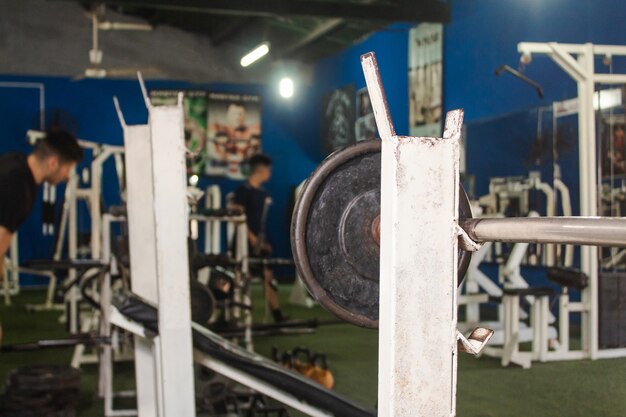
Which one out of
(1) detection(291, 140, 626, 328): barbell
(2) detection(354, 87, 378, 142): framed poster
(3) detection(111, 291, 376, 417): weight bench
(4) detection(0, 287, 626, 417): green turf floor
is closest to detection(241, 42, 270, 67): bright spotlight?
(2) detection(354, 87, 378, 142): framed poster

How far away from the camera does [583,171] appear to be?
16.6ft

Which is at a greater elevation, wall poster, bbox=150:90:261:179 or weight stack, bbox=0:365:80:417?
wall poster, bbox=150:90:261:179

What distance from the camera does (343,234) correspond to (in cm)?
149

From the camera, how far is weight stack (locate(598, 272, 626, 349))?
386 cm

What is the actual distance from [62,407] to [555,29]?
14.8 ft

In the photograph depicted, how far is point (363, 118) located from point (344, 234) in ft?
27.5

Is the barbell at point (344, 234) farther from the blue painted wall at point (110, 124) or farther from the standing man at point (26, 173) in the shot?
the blue painted wall at point (110, 124)

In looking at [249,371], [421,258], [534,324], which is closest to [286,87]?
[534,324]

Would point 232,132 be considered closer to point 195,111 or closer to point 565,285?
point 195,111

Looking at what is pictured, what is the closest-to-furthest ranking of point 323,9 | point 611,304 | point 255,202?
point 611,304 → point 255,202 → point 323,9

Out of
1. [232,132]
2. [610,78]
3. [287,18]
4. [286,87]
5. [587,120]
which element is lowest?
[587,120]

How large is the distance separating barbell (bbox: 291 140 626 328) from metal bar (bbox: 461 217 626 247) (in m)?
0.22

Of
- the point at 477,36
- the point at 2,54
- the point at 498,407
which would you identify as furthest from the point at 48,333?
the point at 2,54

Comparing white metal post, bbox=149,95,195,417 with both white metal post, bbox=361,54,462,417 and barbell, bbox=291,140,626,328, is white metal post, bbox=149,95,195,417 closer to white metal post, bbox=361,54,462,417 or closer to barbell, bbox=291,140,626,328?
barbell, bbox=291,140,626,328
